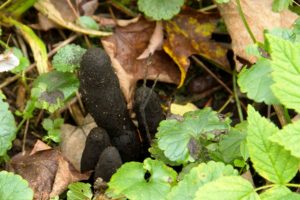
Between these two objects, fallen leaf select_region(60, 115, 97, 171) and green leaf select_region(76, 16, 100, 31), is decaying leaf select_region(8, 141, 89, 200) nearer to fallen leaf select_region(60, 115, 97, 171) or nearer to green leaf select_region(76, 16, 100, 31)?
fallen leaf select_region(60, 115, 97, 171)

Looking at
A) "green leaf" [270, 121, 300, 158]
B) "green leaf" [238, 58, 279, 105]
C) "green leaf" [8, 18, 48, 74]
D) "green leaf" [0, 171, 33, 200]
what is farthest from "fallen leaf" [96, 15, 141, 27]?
"green leaf" [270, 121, 300, 158]

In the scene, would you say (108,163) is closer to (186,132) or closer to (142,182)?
(142,182)

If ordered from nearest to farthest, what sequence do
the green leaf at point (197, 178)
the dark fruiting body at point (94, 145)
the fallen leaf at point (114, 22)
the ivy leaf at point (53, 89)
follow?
the green leaf at point (197, 178), the dark fruiting body at point (94, 145), the ivy leaf at point (53, 89), the fallen leaf at point (114, 22)

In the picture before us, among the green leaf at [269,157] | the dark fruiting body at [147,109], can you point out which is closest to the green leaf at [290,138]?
the green leaf at [269,157]

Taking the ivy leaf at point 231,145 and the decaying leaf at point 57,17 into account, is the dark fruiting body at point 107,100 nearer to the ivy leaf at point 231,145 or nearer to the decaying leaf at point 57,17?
the ivy leaf at point 231,145

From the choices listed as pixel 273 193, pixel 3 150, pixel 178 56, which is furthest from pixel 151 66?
pixel 273 193

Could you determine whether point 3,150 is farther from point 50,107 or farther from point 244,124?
point 244,124
